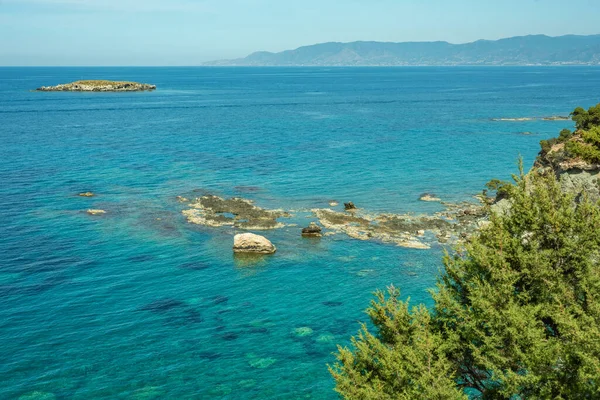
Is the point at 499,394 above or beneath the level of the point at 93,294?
above

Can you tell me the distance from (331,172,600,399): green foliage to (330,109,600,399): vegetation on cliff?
53 millimetres

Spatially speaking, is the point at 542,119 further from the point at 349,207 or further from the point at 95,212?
the point at 95,212

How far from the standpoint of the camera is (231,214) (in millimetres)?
75250

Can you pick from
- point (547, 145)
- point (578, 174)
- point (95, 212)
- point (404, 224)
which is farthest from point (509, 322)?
point (547, 145)

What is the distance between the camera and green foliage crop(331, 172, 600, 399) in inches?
929

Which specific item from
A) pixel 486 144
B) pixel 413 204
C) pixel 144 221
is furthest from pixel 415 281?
pixel 486 144

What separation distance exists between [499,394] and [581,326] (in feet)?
16.9

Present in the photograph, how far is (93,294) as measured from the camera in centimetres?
5122

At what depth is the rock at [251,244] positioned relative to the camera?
61.7 meters

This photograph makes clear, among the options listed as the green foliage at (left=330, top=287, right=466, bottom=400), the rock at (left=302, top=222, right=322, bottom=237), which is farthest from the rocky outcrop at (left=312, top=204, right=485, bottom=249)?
the green foliage at (left=330, top=287, right=466, bottom=400)

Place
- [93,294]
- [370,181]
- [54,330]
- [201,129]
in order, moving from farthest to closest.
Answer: [201,129]
[370,181]
[93,294]
[54,330]

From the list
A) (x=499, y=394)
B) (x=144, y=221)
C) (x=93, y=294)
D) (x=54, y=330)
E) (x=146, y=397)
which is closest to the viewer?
(x=499, y=394)

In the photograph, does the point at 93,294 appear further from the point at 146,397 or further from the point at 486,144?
the point at 486,144

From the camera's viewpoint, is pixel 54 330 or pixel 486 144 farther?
pixel 486 144
